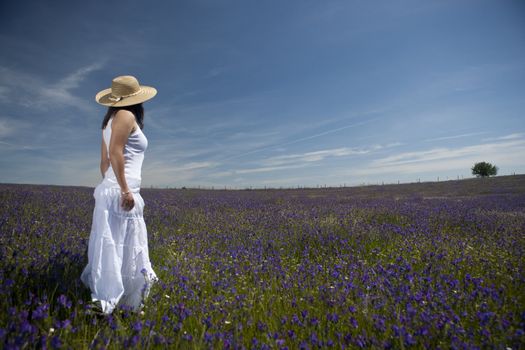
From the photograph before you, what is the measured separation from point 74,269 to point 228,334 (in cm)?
185

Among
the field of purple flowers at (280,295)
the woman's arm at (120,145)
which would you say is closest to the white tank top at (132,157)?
the woman's arm at (120,145)

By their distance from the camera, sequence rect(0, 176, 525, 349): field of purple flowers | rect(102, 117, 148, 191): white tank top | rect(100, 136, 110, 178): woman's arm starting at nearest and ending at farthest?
rect(0, 176, 525, 349): field of purple flowers → rect(102, 117, 148, 191): white tank top → rect(100, 136, 110, 178): woman's arm

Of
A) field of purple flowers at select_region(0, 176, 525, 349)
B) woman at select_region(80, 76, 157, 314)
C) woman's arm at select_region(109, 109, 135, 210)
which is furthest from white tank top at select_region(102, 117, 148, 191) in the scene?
field of purple flowers at select_region(0, 176, 525, 349)

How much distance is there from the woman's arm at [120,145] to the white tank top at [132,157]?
5.7 inches

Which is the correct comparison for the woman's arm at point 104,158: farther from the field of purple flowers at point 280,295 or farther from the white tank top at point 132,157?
the field of purple flowers at point 280,295

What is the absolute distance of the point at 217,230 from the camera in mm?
5824

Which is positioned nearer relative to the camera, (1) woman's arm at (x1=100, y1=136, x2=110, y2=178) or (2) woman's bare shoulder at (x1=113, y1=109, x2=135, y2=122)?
(2) woman's bare shoulder at (x1=113, y1=109, x2=135, y2=122)

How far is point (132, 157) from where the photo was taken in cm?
255

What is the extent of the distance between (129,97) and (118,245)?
1.29 m

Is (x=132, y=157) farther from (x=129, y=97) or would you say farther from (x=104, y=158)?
(x=129, y=97)

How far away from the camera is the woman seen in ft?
7.54

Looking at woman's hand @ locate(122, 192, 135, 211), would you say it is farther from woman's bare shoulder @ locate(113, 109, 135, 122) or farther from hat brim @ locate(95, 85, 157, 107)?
hat brim @ locate(95, 85, 157, 107)

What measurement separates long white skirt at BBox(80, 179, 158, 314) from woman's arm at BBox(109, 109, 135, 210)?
126 millimetres

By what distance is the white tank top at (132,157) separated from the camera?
251 cm
